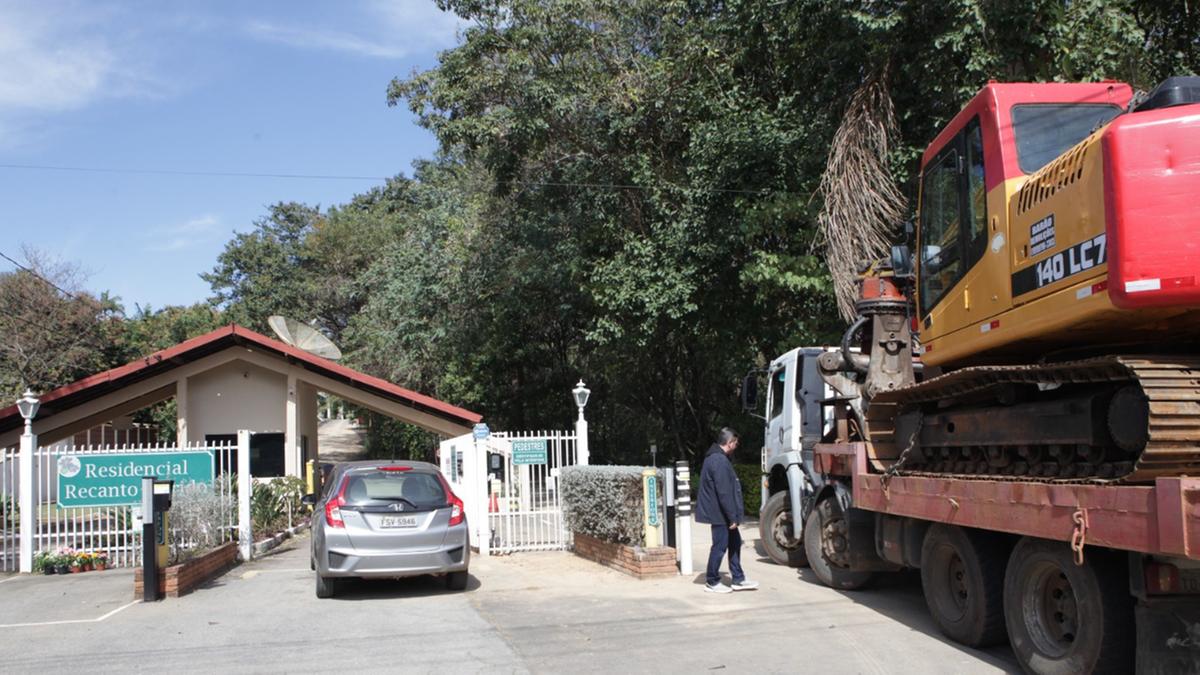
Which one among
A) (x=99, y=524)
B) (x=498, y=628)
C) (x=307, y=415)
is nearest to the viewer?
(x=498, y=628)

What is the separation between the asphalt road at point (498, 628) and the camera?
7156mm

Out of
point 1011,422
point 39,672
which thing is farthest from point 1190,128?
point 39,672

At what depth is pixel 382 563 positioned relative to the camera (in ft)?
32.2

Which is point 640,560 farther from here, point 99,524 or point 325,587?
point 99,524

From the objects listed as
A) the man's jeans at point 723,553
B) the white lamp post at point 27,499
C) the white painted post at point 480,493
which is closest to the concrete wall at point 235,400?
the white lamp post at point 27,499

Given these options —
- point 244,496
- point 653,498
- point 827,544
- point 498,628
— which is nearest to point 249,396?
point 244,496

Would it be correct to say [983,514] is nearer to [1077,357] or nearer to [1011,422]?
[1011,422]

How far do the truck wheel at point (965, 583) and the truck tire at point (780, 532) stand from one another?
12.5 ft

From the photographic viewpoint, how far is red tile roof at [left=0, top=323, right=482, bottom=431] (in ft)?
53.8

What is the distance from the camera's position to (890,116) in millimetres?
14391

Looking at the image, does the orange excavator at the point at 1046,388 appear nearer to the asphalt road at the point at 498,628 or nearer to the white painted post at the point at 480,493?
the asphalt road at the point at 498,628

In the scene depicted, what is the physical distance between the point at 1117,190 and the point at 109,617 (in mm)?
9700

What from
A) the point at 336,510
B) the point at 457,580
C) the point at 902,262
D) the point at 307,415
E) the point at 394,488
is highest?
the point at 902,262

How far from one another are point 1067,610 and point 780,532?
599 centimetres
